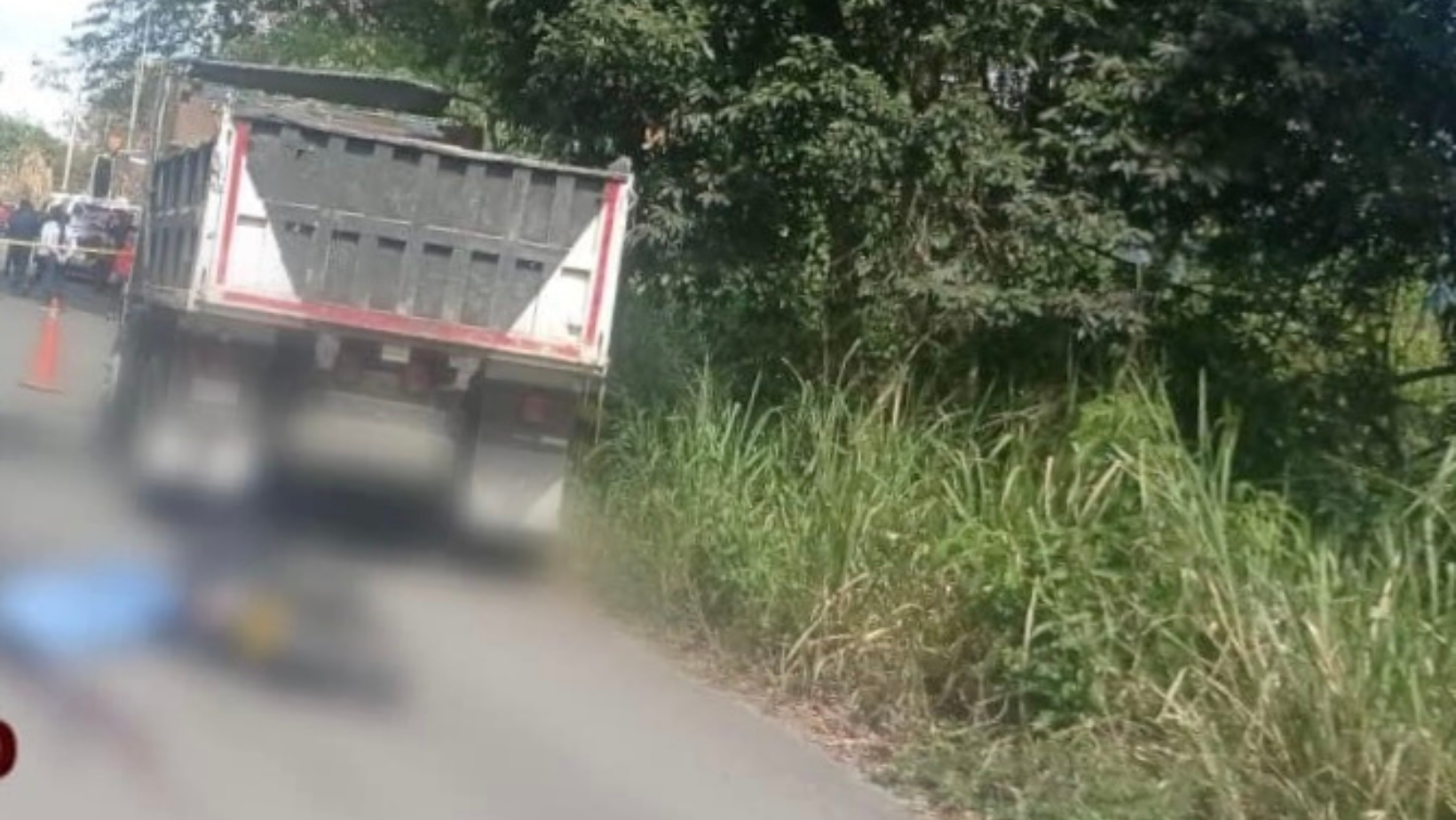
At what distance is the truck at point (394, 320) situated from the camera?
9781mm

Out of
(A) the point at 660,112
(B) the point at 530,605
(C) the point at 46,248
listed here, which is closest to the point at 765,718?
(B) the point at 530,605

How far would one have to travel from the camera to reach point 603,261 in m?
9.82

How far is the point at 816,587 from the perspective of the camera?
8555 mm

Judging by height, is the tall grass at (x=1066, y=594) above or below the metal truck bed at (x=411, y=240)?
below

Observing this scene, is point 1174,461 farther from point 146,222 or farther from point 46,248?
point 46,248

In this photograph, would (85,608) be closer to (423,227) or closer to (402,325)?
(402,325)

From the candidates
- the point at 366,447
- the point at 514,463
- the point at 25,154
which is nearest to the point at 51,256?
the point at 366,447

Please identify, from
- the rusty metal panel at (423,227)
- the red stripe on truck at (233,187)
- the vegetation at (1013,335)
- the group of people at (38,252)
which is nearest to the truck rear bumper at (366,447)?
the rusty metal panel at (423,227)

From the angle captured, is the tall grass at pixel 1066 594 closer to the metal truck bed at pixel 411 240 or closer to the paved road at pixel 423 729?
the paved road at pixel 423 729

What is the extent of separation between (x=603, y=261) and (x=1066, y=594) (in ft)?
10.5

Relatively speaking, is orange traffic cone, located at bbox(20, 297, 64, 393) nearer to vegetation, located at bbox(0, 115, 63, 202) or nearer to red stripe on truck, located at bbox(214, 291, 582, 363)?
red stripe on truck, located at bbox(214, 291, 582, 363)

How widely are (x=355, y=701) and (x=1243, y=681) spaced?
295 centimetres

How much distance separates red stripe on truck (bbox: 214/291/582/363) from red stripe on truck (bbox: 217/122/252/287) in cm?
15

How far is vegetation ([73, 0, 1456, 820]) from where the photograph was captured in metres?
7.47
